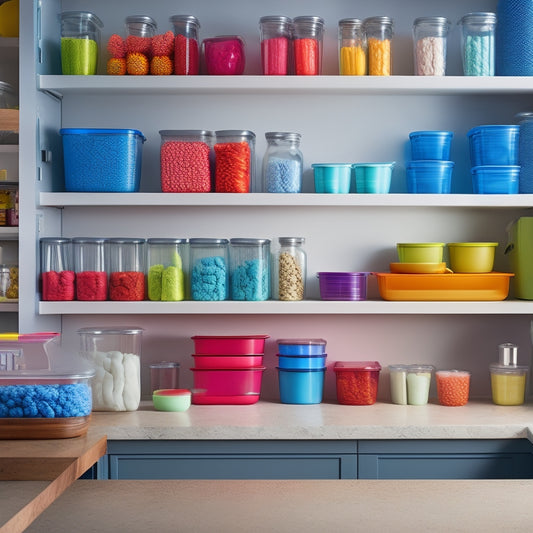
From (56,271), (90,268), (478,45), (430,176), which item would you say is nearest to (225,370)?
(90,268)

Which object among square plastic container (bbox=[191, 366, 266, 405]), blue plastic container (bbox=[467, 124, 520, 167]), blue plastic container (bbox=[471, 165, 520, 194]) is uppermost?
blue plastic container (bbox=[467, 124, 520, 167])

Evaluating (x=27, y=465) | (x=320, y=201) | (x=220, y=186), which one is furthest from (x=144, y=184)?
(x=27, y=465)

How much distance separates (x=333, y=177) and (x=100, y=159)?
0.94m

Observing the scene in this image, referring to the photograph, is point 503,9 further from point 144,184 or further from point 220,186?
point 144,184

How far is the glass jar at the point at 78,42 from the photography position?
351cm

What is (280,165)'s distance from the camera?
11.4 feet

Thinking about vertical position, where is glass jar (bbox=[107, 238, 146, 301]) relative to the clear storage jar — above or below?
below

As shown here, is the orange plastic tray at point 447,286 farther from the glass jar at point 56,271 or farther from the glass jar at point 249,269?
the glass jar at point 56,271

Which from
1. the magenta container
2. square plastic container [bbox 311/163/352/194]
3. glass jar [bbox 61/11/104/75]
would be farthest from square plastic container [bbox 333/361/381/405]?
glass jar [bbox 61/11/104/75]

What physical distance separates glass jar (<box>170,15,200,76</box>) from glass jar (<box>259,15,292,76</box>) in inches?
11.1

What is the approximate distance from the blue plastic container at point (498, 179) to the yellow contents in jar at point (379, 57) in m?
0.54

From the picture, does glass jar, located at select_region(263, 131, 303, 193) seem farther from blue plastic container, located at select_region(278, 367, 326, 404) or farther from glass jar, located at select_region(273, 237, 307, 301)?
blue plastic container, located at select_region(278, 367, 326, 404)

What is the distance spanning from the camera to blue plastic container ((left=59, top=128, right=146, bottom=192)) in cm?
347

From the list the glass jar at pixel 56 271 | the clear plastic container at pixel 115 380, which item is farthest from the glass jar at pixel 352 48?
the clear plastic container at pixel 115 380
